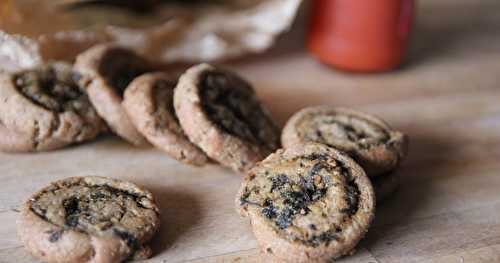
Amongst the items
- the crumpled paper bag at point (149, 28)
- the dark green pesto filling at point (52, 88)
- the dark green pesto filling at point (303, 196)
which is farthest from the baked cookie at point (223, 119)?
the crumpled paper bag at point (149, 28)

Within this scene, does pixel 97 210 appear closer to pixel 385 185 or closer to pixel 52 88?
pixel 52 88

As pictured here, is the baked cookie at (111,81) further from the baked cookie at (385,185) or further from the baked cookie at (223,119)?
the baked cookie at (385,185)

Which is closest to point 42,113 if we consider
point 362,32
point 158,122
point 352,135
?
point 158,122

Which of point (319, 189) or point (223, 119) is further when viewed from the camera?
point (223, 119)

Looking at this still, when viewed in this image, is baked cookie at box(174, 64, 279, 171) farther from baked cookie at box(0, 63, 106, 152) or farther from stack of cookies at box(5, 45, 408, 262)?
baked cookie at box(0, 63, 106, 152)

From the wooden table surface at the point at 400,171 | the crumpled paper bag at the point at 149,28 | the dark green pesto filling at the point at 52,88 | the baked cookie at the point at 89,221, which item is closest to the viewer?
the baked cookie at the point at 89,221

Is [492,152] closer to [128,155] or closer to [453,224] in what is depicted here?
[453,224]

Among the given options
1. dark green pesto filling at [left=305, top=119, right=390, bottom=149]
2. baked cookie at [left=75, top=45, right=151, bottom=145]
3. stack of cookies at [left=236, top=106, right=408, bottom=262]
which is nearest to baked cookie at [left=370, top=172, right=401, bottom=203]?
stack of cookies at [left=236, top=106, right=408, bottom=262]
